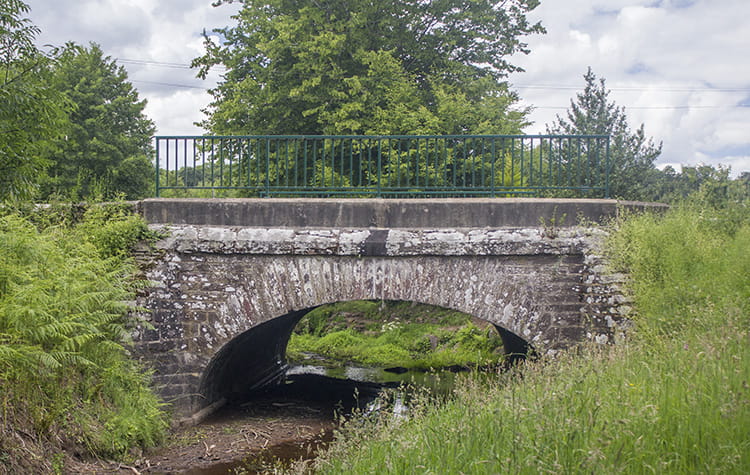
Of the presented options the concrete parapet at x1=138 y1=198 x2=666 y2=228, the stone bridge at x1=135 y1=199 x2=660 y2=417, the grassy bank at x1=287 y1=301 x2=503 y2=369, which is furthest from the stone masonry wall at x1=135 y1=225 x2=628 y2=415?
the grassy bank at x1=287 y1=301 x2=503 y2=369

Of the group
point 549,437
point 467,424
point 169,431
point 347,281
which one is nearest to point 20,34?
point 347,281

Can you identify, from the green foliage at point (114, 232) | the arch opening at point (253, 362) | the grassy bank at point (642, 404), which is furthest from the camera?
the arch opening at point (253, 362)

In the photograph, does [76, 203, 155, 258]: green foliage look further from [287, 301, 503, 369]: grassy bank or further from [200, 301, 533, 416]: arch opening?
[287, 301, 503, 369]: grassy bank

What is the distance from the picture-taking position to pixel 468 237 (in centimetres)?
675

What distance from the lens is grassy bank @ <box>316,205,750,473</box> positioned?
3.15 m

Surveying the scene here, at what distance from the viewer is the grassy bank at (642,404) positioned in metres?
3.15

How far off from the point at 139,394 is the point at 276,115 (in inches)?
388

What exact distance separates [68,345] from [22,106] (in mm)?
2220

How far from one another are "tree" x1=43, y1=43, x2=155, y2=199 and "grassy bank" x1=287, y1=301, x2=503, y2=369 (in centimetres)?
839

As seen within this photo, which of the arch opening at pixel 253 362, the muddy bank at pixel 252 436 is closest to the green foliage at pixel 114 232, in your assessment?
the arch opening at pixel 253 362

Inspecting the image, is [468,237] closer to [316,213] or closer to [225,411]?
[316,213]

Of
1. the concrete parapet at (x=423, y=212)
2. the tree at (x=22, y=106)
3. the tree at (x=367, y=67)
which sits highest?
the tree at (x=367, y=67)

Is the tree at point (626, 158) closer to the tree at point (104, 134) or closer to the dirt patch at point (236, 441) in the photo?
the dirt patch at point (236, 441)

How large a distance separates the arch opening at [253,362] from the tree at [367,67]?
509 centimetres
